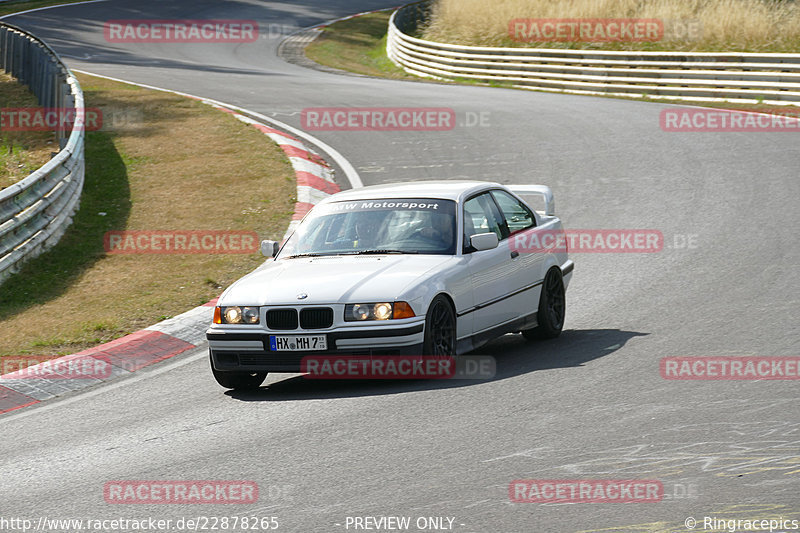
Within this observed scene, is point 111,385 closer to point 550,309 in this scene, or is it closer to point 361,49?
point 550,309

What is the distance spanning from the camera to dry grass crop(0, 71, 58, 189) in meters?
18.3

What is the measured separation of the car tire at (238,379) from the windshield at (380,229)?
118cm

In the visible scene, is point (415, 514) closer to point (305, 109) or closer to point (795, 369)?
point (795, 369)

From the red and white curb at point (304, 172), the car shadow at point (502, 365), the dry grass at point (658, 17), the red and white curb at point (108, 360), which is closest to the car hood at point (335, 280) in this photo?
the car shadow at point (502, 365)

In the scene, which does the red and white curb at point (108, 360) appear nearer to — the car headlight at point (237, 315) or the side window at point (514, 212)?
the car headlight at point (237, 315)

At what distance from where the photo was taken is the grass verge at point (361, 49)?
35.9 m

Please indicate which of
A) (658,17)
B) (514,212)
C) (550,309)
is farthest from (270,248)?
(658,17)

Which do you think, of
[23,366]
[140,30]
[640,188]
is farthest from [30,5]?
[23,366]

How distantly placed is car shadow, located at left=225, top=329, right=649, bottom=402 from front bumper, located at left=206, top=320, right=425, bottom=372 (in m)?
0.25

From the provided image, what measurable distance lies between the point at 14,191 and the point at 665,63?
1824 centimetres

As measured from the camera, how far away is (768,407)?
712 centimetres

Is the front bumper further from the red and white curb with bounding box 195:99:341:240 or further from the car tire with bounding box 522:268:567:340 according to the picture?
the red and white curb with bounding box 195:99:341:240

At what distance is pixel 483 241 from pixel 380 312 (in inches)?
49.9

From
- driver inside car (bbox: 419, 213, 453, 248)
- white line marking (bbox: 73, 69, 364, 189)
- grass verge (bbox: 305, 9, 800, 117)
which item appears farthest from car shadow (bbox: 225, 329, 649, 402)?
grass verge (bbox: 305, 9, 800, 117)
